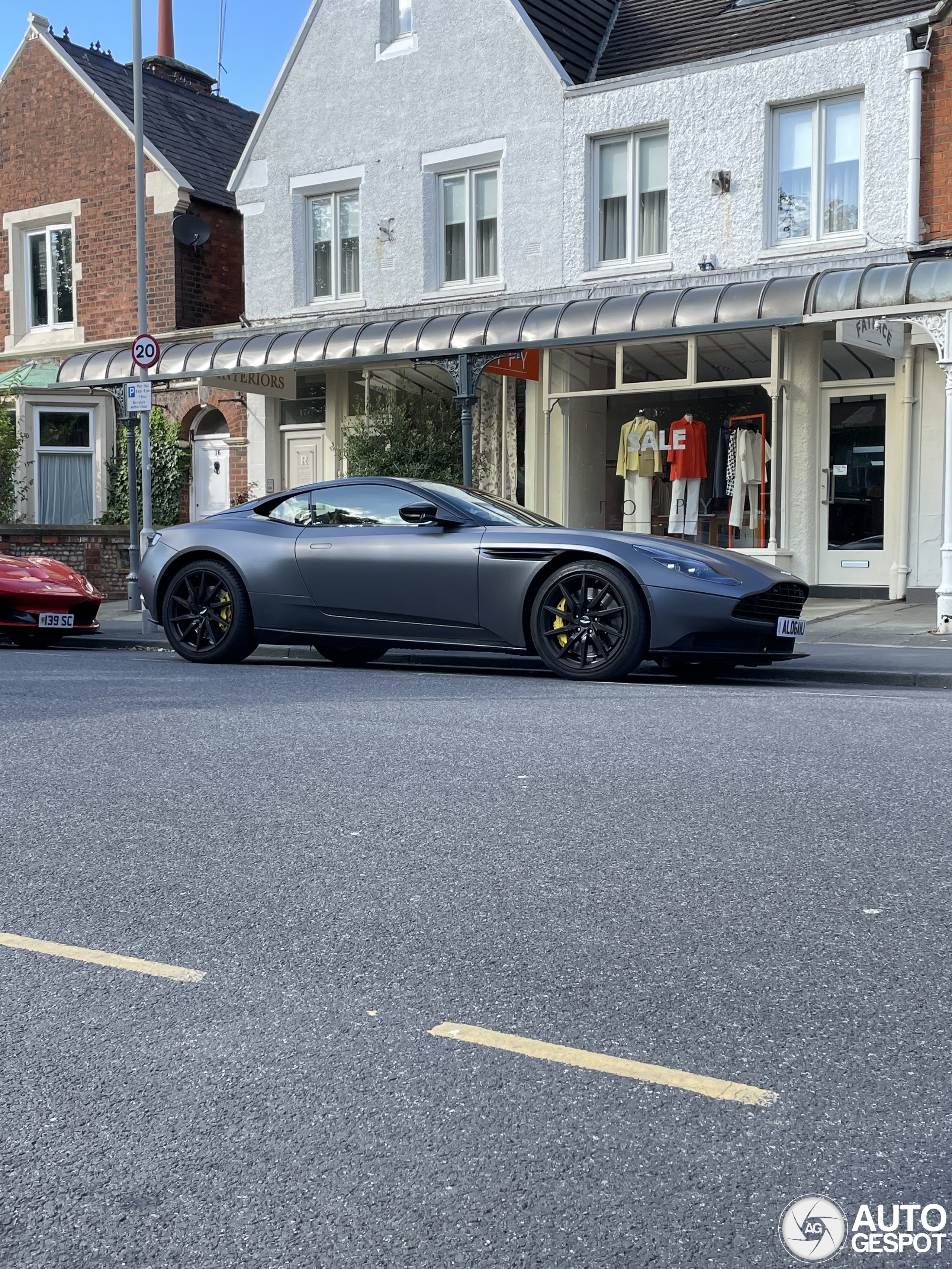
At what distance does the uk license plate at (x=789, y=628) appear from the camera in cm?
912

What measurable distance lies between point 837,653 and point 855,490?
612 cm

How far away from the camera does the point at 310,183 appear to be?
2111 centimetres

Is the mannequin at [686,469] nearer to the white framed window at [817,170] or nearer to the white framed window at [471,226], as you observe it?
the white framed window at [817,170]

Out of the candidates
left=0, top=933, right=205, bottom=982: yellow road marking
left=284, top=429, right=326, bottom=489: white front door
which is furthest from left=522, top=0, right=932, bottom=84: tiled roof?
left=0, top=933, right=205, bottom=982: yellow road marking

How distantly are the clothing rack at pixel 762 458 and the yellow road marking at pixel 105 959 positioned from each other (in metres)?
14.3

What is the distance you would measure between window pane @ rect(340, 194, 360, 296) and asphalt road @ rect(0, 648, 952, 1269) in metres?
15.9

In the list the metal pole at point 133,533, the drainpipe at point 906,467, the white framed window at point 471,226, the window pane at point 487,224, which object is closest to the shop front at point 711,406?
the drainpipe at point 906,467

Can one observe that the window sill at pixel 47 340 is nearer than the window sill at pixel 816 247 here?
No

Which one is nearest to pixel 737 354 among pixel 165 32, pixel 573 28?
pixel 573 28

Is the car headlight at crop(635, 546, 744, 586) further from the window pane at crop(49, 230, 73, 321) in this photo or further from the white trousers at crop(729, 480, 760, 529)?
the window pane at crop(49, 230, 73, 321)

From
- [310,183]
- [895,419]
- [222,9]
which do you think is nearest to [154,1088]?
[895,419]

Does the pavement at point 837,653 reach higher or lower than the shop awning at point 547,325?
lower

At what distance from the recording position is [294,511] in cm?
1065

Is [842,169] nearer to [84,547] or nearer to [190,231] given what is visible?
[190,231]
